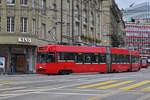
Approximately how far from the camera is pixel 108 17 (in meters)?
68.9

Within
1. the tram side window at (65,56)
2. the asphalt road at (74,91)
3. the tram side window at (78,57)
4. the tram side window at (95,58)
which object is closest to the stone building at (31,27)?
the tram side window at (65,56)

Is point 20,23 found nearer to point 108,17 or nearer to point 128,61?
point 128,61

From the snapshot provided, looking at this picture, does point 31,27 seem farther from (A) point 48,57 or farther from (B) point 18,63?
(A) point 48,57

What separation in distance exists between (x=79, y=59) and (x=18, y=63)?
→ 1013 centimetres

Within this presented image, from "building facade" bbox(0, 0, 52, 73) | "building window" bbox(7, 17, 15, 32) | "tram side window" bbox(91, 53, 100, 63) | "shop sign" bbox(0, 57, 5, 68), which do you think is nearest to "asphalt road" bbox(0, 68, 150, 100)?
"tram side window" bbox(91, 53, 100, 63)

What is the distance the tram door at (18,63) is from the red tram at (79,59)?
8459mm

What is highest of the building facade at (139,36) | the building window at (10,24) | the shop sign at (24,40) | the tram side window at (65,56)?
the building facade at (139,36)

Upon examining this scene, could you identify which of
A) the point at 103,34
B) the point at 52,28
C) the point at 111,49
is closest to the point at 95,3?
the point at 103,34

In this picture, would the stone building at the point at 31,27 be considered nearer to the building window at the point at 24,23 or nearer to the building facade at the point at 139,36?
the building window at the point at 24,23

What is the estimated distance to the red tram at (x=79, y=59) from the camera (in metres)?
28.4

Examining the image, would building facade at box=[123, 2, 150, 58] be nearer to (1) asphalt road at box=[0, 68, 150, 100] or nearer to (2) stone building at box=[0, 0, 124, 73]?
(2) stone building at box=[0, 0, 124, 73]

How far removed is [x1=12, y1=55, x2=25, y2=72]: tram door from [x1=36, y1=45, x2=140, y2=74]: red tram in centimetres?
846

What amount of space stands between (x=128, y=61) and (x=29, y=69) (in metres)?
12.5

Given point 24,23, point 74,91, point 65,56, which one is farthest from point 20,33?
point 74,91
